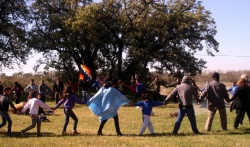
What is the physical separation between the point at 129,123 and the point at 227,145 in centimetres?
684

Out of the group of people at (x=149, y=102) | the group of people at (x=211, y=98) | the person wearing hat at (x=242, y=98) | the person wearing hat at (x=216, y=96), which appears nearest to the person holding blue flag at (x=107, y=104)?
the group of people at (x=149, y=102)

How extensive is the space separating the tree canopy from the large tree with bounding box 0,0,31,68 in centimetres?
100

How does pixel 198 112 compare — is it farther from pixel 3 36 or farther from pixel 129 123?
pixel 3 36

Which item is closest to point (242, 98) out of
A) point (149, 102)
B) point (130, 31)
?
point (149, 102)

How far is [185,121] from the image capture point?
50.8 ft

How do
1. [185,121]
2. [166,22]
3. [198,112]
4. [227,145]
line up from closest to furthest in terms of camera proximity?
[227,145]
[185,121]
[198,112]
[166,22]

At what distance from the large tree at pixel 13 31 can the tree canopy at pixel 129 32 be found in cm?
100

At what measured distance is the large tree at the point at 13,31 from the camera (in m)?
32.3

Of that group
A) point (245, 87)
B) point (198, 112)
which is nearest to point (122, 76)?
point (198, 112)

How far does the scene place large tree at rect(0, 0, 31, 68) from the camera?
106 ft

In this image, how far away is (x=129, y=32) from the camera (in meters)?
32.3

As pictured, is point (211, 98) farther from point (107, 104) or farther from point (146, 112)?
point (107, 104)

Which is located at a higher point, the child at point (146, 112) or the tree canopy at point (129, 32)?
the tree canopy at point (129, 32)

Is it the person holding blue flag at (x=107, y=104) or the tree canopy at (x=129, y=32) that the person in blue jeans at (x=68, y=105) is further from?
the tree canopy at (x=129, y=32)
